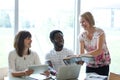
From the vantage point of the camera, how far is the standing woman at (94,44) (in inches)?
119

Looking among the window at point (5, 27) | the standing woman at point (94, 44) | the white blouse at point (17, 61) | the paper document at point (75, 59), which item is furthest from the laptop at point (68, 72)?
the window at point (5, 27)

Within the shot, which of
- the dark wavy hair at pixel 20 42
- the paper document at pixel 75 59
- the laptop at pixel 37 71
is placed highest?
the dark wavy hair at pixel 20 42

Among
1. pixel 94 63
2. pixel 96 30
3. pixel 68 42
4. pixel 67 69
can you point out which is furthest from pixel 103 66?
pixel 68 42

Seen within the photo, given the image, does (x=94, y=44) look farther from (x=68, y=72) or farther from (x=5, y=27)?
(x=5, y=27)

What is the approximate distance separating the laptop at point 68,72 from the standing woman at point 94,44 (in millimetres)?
585

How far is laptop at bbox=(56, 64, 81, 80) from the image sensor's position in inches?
92.0

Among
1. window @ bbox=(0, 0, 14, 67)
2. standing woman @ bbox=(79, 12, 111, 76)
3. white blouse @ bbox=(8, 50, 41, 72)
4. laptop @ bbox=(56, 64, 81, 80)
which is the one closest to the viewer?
laptop @ bbox=(56, 64, 81, 80)

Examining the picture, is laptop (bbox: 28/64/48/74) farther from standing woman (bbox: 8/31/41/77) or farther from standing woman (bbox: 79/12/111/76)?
standing woman (bbox: 79/12/111/76)

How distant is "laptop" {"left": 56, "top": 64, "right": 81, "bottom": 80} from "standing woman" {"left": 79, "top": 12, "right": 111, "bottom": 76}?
0.59 metres

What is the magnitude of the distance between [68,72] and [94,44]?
0.81 meters

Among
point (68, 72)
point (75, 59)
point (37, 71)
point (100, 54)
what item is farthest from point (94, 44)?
point (37, 71)

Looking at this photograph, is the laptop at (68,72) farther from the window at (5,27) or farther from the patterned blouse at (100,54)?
the window at (5,27)

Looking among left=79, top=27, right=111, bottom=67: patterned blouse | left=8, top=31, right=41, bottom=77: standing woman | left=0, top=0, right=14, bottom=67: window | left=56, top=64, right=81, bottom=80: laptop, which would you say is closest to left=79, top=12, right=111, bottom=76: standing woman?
left=79, top=27, right=111, bottom=67: patterned blouse

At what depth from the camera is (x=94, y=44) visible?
3080 millimetres
